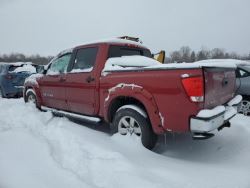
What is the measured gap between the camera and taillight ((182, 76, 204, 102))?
3.35 metres

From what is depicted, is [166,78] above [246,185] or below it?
above

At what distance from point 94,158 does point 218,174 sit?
1567 millimetres

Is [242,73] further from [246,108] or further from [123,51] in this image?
[123,51]

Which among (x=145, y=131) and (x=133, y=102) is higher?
(x=133, y=102)

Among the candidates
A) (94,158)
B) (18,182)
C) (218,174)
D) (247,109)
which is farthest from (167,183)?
(247,109)

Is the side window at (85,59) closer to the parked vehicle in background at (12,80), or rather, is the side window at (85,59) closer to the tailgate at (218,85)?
the tailgate at (218,85)

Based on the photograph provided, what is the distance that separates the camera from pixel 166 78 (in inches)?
142

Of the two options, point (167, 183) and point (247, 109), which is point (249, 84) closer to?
point (247, 109)

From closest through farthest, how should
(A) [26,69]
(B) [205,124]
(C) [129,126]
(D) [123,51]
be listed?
(B) [205,124] < (C) [129,126] < (D) [123,51] < (A) [26,69]

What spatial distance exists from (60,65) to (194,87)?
11.7ft

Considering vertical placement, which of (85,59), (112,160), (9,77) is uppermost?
(85,59)

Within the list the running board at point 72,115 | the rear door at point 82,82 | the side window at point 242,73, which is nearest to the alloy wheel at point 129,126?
the running board at point 72,115


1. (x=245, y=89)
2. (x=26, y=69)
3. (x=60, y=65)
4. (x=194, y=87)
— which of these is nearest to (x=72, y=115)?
(x=60, y=65)

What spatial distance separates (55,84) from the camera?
5.96 metres
